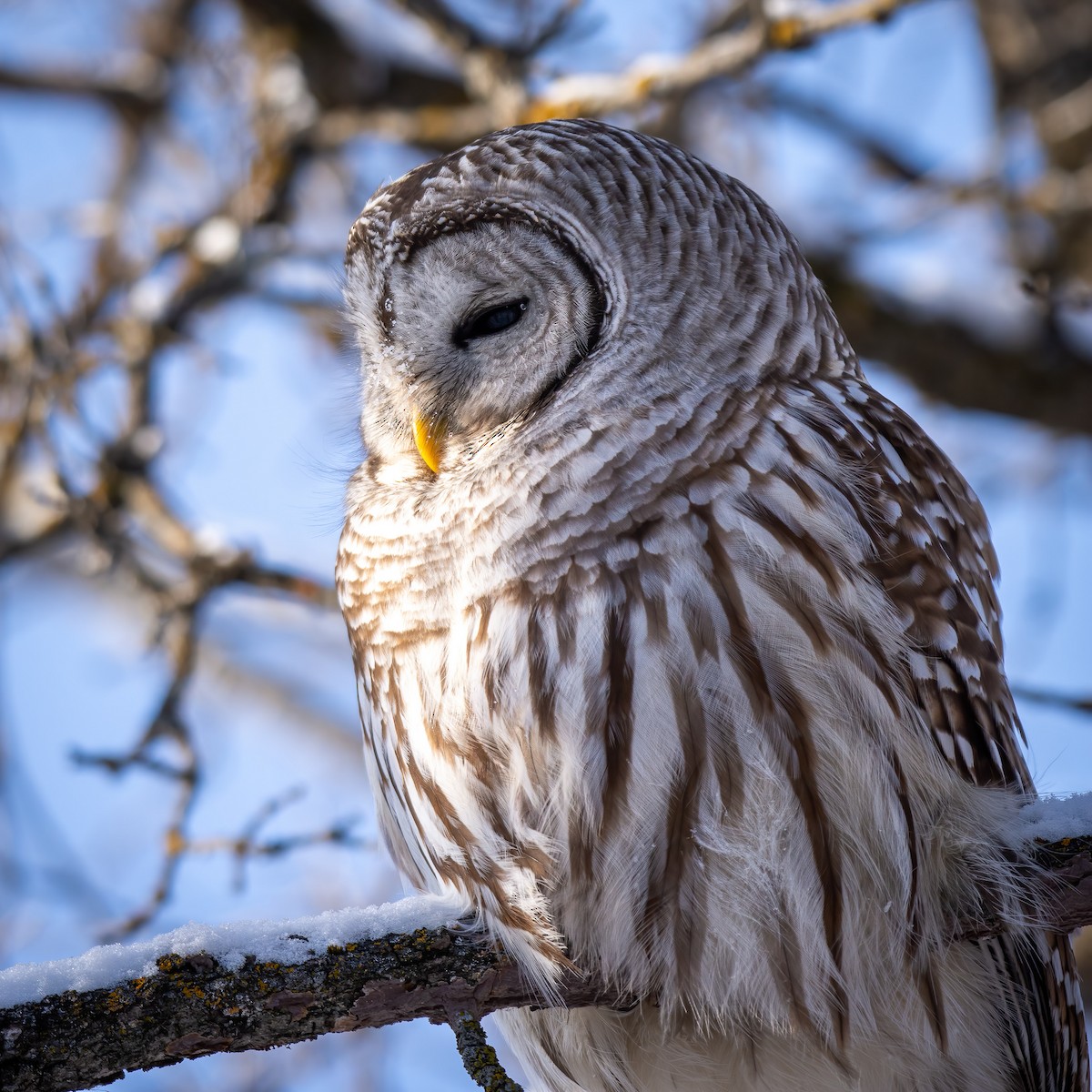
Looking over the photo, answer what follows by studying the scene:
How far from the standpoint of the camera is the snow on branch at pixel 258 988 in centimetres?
202

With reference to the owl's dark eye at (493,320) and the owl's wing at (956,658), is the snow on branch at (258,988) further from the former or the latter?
the owl's dark eye at (493,320)

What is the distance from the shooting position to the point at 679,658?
249 cm

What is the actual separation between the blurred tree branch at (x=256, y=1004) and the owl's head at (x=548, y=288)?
1.13 metres

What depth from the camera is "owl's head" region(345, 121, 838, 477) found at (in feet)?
9.15

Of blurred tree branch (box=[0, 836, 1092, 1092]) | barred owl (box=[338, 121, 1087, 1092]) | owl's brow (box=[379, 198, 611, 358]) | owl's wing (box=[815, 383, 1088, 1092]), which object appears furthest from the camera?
owl's brow (box=[379, 198, 611, 358])

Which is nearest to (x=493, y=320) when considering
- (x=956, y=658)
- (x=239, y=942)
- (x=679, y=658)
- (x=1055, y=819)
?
(x=679, y=658)

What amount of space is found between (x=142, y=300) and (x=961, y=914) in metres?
3.99

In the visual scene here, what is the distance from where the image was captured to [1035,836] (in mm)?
2355

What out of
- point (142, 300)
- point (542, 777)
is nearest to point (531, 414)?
point (542, 777)

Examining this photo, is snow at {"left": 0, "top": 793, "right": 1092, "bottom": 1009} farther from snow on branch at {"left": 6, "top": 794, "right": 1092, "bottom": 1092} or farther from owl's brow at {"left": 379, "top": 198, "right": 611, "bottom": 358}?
owl's brow at {"left": 379, "top": 198, "right": 611, "bottom": 358}

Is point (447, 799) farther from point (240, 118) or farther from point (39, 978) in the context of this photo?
point (240, 118)

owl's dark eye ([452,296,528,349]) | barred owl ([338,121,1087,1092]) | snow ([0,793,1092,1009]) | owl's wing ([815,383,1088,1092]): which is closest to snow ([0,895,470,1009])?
snow ([0,793,1092,1009])

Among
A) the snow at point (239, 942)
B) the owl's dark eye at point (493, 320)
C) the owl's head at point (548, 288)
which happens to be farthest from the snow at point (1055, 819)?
the owl's dark eye at point (493, 320)

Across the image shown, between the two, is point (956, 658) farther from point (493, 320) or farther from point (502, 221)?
point (502, 221)
